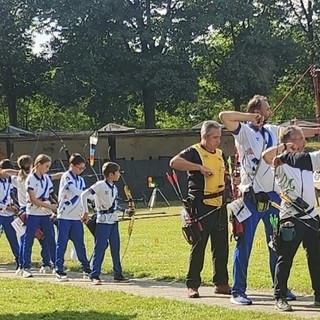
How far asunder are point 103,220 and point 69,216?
0.77 meters

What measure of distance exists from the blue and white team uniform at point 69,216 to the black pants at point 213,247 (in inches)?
98.1

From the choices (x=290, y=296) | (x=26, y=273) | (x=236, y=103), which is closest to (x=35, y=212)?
(x=26, y=273)

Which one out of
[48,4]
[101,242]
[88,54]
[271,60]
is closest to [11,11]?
[48,4]

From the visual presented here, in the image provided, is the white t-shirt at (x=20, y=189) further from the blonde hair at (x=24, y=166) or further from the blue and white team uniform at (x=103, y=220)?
the blue and white team uniform at (x=103, y=220)

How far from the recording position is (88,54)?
41.9 metres

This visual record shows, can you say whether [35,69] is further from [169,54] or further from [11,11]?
[169,54]

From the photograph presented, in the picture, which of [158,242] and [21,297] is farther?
[158,242]

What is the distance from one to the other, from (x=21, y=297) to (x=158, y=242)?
6.50 meters

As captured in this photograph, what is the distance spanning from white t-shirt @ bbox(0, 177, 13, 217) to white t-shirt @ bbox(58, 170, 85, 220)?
1691mm

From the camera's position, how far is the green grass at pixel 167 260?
394 inches

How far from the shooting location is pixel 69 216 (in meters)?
10.9

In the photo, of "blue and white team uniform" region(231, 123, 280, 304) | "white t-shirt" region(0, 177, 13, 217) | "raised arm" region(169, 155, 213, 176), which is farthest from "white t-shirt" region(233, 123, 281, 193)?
"white t-shirt" region(0, 177, 13, 217)

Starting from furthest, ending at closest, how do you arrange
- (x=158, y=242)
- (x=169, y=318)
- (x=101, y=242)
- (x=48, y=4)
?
(x=48, y=4)
(x=158, y=242)
(x=101, y=242)
(x=169, y=318)

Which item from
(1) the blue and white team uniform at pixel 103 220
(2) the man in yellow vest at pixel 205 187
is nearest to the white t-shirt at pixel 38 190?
(1) the blue and white team uniform at pixel 103 220
